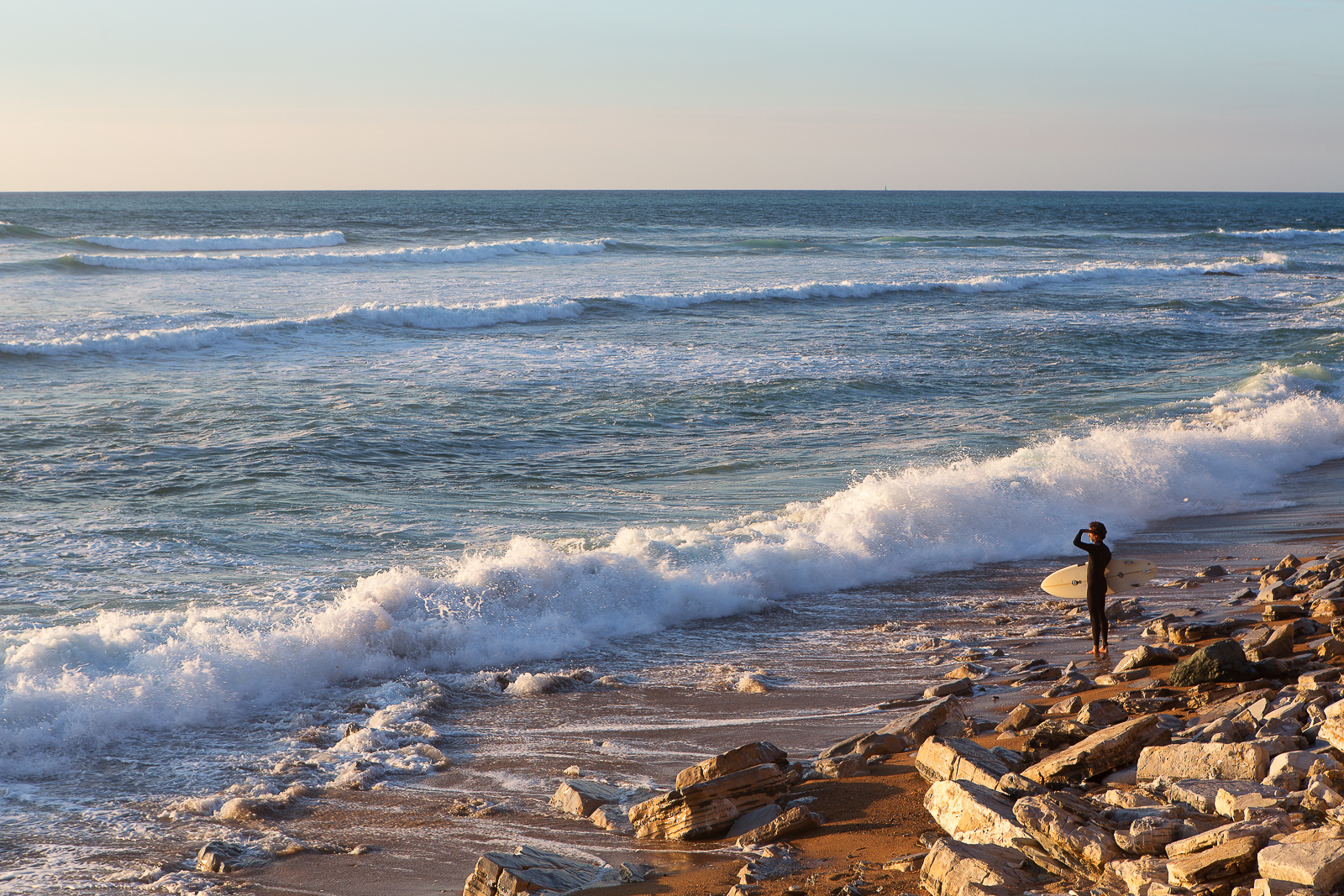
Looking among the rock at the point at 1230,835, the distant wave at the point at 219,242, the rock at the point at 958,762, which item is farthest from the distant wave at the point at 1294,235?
the rock at the point at 1230,835

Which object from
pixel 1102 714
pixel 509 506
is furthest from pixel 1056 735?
pixel 509 506

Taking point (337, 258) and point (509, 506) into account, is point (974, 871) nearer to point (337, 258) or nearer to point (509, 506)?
point (509, 506)

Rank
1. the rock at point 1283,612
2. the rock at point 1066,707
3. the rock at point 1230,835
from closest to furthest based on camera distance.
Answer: the rock at point 1230,835 < the rock at point 1066,707 < the rock at point 1283,612

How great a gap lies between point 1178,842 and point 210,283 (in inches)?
1249

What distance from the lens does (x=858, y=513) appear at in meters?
10.4

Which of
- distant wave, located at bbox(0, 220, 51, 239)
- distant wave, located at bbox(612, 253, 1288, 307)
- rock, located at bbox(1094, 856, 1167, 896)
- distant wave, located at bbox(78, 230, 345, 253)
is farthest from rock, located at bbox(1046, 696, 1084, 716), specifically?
distant wave, located at bbox(0, 220, 51, 239)

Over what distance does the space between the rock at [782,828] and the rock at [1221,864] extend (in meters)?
1.75

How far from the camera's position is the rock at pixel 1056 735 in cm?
514

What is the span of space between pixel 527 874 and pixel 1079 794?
7.81ft

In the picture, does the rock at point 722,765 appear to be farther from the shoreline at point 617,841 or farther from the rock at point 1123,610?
Result: the rock at point 1123,610

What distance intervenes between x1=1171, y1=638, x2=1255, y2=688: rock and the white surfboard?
1.94 m

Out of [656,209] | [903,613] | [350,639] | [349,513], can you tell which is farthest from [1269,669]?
[656,209]

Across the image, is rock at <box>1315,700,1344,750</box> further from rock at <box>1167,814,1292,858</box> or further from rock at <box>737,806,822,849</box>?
rock at <box>737,806,822,849</box>

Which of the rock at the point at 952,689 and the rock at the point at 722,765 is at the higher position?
the rock at the point at 722,765
